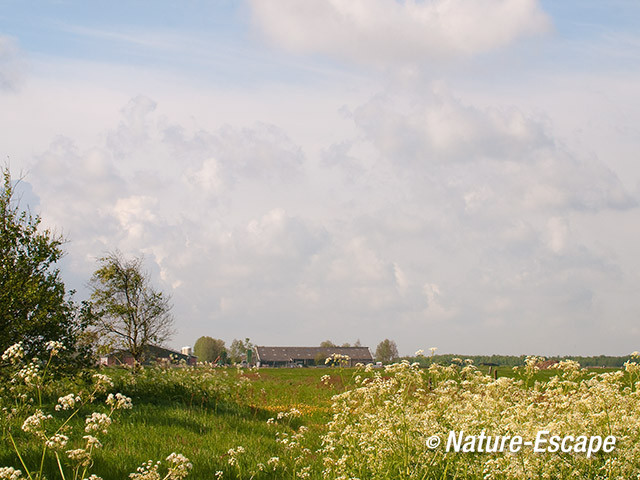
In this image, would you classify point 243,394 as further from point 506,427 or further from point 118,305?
point 118,305

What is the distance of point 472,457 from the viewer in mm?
7145

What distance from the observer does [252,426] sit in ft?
44.1

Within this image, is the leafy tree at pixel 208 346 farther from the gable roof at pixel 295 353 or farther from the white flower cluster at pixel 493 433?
the white flower cluster at pixel 493 433

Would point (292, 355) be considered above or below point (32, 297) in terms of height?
below

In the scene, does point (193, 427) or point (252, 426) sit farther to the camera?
point (252, 426)

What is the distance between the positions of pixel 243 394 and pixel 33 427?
10556 mm

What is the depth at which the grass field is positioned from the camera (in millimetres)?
7785

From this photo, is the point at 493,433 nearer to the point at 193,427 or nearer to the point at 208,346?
the point at 193,427

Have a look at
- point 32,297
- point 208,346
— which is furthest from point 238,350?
point 32,297

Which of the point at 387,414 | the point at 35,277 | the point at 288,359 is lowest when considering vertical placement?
the point at 288,359

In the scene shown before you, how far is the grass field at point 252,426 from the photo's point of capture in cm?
779

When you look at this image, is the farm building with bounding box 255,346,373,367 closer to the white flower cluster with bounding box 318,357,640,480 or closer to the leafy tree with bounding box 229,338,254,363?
the leafy tree with bounding box 229,338,254,363

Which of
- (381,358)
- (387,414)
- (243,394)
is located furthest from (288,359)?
(387,414)

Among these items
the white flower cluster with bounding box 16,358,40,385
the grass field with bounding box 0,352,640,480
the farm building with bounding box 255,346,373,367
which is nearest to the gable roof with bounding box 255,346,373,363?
the farm building with bounding box 255,346,373,367
